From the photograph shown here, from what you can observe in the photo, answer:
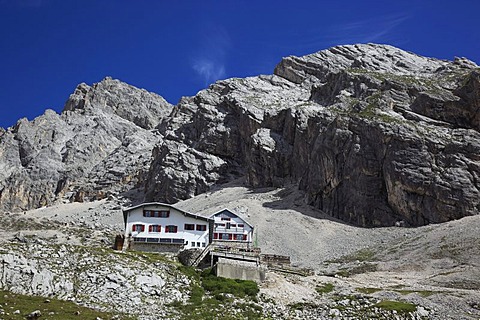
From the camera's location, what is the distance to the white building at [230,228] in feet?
278

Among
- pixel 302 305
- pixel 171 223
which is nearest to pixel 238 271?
pixel 302 305

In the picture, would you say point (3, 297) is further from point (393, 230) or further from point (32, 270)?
point (393, 230)

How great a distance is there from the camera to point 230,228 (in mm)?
85250

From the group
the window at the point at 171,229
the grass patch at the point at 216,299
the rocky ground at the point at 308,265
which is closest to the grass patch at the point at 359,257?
the rocky ground at the point at 308,265

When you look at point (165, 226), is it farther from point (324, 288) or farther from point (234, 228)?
point (324, 288)

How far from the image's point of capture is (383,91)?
497ft

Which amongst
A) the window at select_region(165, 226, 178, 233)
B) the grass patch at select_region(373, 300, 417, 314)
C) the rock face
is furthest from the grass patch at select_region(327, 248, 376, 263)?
the grass patch at select_region(373, 300, 417, 314)

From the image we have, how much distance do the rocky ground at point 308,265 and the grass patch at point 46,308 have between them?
1032 millimetres

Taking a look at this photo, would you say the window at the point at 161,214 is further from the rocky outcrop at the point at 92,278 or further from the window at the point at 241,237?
the rocky outcrop at the point at 92,278

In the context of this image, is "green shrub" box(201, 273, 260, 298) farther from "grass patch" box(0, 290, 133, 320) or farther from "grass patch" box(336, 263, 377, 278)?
"grass patch" box(336, 263, 377, 278)

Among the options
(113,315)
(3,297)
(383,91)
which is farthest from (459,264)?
(383,91)

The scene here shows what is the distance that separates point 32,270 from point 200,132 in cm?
15956

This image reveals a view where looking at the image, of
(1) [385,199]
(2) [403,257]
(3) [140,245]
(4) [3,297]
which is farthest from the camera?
(1) [385,199]

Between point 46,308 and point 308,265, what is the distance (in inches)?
2318
